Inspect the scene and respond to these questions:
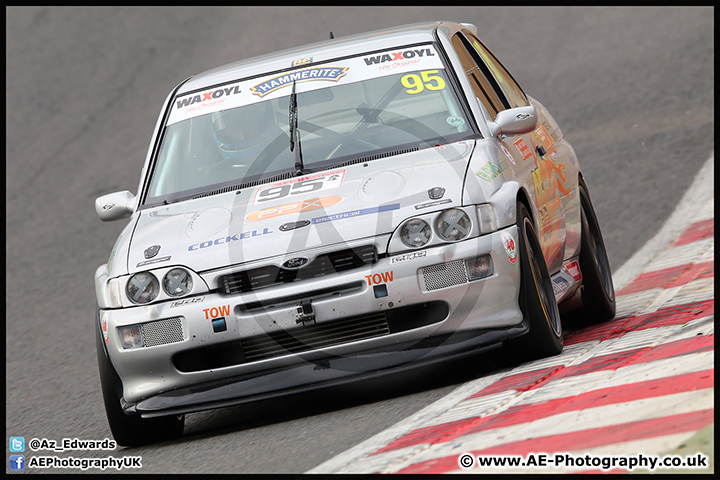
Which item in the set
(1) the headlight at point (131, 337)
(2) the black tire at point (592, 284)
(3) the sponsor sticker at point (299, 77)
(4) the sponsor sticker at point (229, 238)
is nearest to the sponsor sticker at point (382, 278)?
(4) the sponsor sticker at point (229, 238)

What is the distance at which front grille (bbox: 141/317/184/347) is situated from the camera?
16.6ft

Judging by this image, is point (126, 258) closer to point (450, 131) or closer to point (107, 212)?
point (107, 212)

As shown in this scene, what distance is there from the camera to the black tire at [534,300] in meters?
5.18

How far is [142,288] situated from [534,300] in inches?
73.2

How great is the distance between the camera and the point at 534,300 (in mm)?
5215

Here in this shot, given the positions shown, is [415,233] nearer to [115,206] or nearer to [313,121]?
[313,121]

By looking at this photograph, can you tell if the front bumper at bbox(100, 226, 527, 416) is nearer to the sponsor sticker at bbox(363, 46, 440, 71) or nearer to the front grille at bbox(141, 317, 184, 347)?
the front grille at bbox(141, 317, 184, 347)

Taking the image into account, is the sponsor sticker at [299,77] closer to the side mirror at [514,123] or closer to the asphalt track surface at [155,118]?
the side mirror at [514,123]

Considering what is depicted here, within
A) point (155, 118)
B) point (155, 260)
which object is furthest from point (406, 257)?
point (155, 118)

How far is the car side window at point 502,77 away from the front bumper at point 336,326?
217cm

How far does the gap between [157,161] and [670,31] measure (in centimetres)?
1227

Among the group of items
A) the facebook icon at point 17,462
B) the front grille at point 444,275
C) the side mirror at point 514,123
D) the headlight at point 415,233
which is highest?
the side mirror at point 514,123

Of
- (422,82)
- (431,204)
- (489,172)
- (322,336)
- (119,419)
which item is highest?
(422,82)

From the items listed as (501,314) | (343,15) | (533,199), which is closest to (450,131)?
(533,199)
